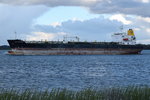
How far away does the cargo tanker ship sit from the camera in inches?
5079

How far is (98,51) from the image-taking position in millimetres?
140625

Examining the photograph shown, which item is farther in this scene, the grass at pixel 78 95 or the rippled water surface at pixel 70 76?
the rippled water surface at pixel 70 76

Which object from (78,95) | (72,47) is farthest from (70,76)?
(72,47)

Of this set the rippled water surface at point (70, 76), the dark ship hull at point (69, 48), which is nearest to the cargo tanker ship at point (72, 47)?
the dark ship hull at point (69, 48)

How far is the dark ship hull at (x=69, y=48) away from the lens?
423 ft

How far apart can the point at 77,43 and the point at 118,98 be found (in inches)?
4810

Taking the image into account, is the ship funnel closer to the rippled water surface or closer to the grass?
the rippled water surface

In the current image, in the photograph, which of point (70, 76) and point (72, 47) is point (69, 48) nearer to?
point (72, 47)

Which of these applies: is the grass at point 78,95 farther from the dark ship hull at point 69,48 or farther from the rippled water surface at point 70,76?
the dark ship hull at point 69,48

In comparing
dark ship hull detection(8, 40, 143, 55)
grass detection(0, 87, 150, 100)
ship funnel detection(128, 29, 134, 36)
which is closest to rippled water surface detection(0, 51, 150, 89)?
grass detection(0, 87, 150, 100)

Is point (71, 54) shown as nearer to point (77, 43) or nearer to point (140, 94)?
point (77, 43)

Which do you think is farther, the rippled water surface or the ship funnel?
the ship funnel

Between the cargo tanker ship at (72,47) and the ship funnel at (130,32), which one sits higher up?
the ship funnel at (130,32)

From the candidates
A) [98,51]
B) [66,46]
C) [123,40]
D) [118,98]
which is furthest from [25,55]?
[118,98]
